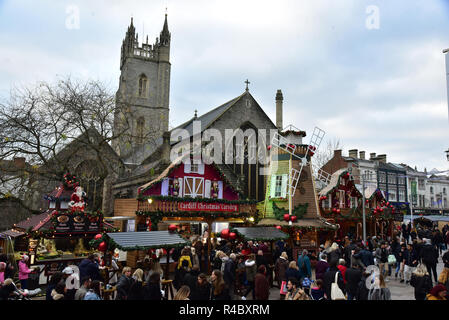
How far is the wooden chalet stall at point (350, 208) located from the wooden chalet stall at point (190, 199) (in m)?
6.84

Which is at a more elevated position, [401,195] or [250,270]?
[401,195]

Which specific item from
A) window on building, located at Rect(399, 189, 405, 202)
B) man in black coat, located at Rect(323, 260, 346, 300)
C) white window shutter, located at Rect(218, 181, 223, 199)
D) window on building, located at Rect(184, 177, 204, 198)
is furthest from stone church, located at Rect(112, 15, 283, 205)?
window on building, located at Rect(399, 189, 405, 202)

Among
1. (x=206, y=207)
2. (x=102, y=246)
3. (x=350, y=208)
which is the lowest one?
(x=102, y=246)

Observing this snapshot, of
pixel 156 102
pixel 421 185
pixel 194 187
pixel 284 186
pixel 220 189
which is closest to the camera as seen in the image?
pixel 194 187

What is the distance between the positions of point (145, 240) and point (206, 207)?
8.40 meters

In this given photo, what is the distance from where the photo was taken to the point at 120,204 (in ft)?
64.5

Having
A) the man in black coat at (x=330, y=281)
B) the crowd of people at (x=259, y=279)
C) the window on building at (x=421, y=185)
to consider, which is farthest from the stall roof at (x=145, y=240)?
the window on building at (x=421, y=185)

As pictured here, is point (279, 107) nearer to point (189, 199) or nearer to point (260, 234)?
point (189, 199)

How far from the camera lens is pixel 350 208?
85.3 feet

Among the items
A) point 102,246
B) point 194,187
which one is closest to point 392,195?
point 194,187

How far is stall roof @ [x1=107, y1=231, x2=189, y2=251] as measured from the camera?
1013cm

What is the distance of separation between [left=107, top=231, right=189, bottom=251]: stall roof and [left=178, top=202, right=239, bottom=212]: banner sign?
6217 mm
